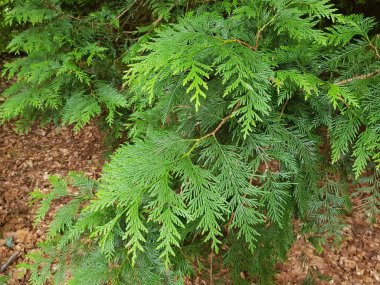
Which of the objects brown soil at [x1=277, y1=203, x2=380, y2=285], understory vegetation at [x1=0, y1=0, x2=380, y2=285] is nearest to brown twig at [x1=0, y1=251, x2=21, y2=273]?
understory vegetation at [x1=0, y1=0, x2=380, y2=285]

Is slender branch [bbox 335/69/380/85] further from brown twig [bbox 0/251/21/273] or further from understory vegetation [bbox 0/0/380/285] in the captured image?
brown twig [bbox 0/251/21/273]

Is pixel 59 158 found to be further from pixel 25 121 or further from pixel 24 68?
pixel 24 68

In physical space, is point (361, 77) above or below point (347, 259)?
above

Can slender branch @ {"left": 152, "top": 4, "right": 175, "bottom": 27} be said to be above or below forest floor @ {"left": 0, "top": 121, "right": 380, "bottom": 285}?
above

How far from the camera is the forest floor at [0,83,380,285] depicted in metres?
3.59

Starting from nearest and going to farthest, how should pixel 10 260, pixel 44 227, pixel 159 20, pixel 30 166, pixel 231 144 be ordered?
pixel 231 144
pixel 159 20
pixel 10 260
pixel 44 227
pixel 30 166

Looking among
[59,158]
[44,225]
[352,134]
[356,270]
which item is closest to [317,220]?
[352,134]

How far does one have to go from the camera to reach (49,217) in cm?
414

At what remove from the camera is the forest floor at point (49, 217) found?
359 cm

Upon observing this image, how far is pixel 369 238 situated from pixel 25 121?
415 cm

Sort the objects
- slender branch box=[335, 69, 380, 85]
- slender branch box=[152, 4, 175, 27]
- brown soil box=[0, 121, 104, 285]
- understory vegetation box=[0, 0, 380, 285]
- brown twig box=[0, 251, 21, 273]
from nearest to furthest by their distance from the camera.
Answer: understory vegetation box=[0, 0, 380, 285], slender branch box=[335, 69, 380, 85], slender branch box=[152, 4, 175, 27], brown twig box=[0, 251, 21, 273], brown soil box=[0, 121, 104, 285]

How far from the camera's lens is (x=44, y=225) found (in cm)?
404

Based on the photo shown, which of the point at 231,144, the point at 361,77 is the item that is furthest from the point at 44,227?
the point at 361,77

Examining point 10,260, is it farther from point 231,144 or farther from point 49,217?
point 231,144
